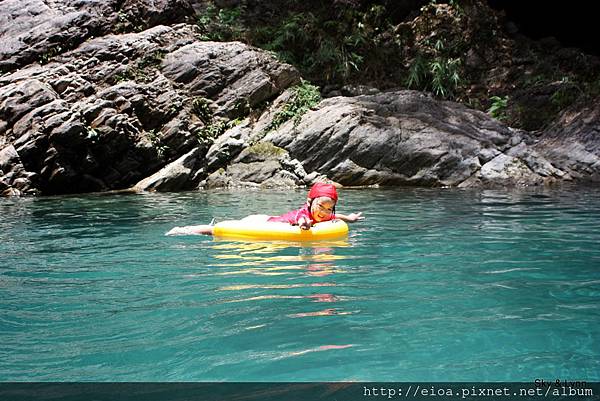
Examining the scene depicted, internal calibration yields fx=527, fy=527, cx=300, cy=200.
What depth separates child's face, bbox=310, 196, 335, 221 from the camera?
6379mm

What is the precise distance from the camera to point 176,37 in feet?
58.3

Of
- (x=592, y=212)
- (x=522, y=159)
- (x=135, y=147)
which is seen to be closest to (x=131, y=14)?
(x=135, y=147)

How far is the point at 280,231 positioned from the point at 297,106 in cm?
1048

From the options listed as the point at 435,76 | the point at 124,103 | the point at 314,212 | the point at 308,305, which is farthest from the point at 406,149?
the point at 308,305

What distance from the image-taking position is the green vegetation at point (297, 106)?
1574 centimetres

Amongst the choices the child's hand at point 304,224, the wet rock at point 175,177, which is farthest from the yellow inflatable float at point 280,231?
the wet rock at point 175,177

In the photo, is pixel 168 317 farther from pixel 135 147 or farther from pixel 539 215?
pixel 135 147

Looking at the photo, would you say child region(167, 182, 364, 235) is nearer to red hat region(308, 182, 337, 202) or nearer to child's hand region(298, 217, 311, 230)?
red hat region(308, 182, 337, 202)

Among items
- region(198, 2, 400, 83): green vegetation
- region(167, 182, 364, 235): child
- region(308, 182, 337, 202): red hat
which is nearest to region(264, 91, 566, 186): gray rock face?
region(198, 2, 400, 83): green vegetation

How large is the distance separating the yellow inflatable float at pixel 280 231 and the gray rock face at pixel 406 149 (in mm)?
8119

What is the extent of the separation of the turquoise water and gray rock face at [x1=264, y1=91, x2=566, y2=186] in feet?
21.8

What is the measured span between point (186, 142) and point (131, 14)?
5.89 meters

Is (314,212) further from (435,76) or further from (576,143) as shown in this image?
(435,76)

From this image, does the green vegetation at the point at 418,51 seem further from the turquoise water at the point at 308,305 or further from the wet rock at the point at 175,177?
the turquoise water at the point at 308,305
